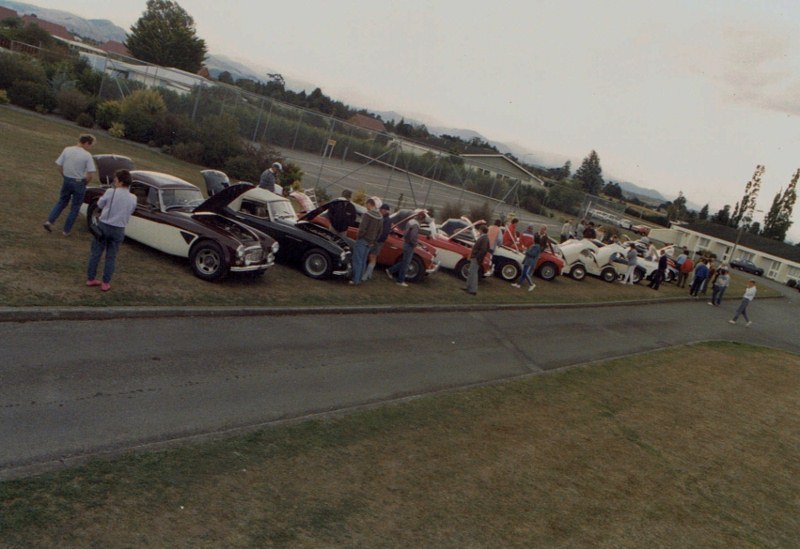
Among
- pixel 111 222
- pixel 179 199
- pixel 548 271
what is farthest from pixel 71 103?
pixel 111 222

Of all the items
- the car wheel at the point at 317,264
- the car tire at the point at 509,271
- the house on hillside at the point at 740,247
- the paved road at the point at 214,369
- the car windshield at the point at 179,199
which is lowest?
the paved road at the point at 214,369

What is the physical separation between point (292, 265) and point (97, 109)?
18.8 metres

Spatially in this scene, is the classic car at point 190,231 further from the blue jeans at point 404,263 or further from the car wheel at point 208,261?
the blue jeans at point 404,263

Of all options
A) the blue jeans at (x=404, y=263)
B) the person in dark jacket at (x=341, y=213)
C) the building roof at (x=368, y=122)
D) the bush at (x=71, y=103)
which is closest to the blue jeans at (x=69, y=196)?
the person in dark jacket at (x=341, y=213)

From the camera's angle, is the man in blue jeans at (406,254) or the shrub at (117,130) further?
the shrub at (117,130)

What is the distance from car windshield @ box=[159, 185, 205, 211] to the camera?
11309mm

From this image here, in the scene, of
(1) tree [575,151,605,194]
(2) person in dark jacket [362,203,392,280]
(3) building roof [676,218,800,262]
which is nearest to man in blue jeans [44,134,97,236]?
(2) person in dark jacket [362,203,392,280]

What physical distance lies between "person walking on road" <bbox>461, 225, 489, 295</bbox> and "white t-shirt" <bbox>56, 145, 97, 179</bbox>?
902cm

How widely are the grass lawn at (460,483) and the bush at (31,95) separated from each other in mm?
26145

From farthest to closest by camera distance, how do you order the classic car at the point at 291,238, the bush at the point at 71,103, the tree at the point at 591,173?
the tree at the point at 591,173, the bush at the point at 71,103, the classic car at the point at 291,238

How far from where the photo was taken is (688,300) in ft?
88.4

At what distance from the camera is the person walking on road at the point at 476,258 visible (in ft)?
50.4

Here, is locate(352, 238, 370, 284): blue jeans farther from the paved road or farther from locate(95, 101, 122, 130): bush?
locate(95, 101, 122, 130): bush

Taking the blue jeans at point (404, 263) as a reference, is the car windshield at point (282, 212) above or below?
above
